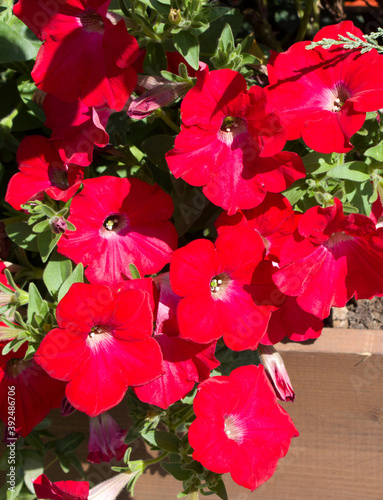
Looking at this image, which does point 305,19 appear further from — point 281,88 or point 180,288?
point 180,288

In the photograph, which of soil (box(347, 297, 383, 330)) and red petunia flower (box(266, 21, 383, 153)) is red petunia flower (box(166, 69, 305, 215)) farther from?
soil (box(347, 297, 383, 330))

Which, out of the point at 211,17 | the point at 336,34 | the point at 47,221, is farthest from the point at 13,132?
the point at 336,34

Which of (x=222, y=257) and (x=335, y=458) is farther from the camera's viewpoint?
(x=335, y=458)

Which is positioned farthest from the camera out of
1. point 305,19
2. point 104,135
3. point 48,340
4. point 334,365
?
point 305,19

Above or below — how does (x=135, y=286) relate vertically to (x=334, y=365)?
above

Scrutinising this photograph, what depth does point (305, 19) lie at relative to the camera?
1146 mm

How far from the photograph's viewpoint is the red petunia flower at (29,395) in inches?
34.3

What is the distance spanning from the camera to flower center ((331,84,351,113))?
75 centimetres

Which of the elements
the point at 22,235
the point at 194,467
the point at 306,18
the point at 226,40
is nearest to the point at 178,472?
the point at 194,467

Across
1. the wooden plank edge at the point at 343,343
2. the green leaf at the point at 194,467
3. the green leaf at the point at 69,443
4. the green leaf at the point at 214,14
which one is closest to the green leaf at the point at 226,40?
the green leaf at the point at 214,14

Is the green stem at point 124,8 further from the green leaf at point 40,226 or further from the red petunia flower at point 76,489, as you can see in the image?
the red petunia flower at point 76,489

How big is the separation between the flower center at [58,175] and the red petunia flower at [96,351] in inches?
10.7

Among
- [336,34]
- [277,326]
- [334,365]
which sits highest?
[336,34]

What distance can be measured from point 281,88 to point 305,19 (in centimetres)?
54
